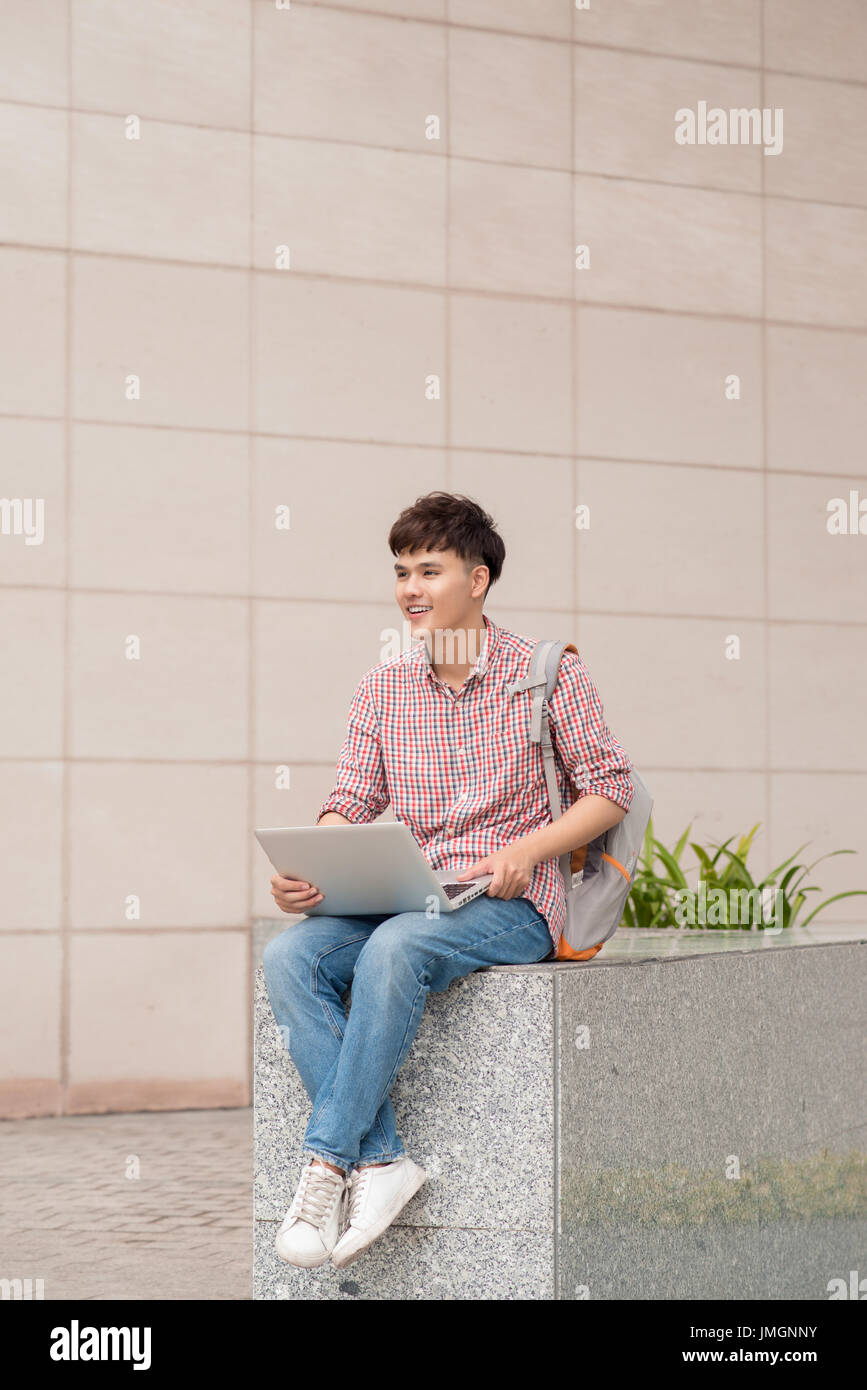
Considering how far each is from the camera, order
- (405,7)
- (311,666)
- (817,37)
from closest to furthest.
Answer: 1. (311,666)
2. (405,7)
3. (817,37)

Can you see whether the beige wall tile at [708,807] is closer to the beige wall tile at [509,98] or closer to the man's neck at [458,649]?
the beige wall tile at [509,98]

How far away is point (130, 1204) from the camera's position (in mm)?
6121

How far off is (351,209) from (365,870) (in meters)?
6.05

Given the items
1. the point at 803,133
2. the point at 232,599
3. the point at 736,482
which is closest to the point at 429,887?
the point at 232,599

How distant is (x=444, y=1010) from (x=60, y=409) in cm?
544

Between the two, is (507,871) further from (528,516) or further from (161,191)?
(161,191)

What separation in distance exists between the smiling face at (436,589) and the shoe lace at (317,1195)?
128cm

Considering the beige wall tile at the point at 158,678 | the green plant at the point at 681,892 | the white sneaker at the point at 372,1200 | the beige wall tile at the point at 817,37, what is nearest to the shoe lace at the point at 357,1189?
the white sneaker at the point at 372,1200

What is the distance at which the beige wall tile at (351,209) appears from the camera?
882cm

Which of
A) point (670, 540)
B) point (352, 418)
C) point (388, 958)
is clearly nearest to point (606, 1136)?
point (388, 958)

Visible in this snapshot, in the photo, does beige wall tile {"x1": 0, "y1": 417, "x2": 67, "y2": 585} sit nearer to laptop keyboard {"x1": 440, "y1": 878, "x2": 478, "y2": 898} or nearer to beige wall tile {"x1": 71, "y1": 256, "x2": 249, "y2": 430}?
beige wall tile {"x1": 71, "y1": 256, "x2": 249, "y2": 430}

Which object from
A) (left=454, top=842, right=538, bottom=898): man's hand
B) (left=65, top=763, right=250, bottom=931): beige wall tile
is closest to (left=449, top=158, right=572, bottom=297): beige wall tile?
(left=65, top=763, right=250, bottom=931): beige wall tile

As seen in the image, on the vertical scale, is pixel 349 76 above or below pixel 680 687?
above
